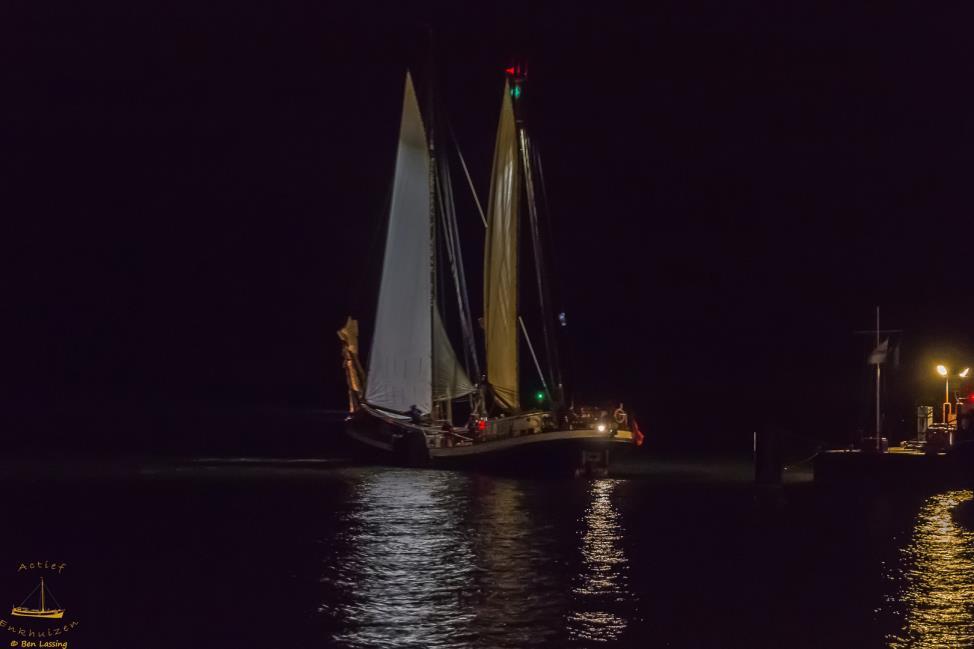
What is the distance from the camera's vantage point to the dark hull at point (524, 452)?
53781 millimetres

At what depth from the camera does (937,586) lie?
24.7 metres

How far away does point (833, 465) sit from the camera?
45.8 m

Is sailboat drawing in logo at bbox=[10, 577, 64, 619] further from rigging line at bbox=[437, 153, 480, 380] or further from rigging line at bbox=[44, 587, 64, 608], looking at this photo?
rigging line at bbox=[437, 153, 480, 380]

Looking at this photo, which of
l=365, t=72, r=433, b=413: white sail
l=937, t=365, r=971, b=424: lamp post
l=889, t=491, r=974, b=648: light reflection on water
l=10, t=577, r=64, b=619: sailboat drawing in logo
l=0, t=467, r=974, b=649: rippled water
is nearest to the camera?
l=889, t=491, r=974, b=648: light reflection on water

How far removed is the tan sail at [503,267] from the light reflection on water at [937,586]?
23.8 meters

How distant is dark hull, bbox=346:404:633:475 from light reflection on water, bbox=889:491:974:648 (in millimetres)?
18762

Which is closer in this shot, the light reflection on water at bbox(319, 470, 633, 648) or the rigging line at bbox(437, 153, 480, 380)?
the light reflection on water at bbox(319, 470, 633, 648)

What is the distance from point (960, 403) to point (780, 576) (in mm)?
26270

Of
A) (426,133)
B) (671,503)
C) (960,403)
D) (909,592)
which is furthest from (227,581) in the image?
(426,133)

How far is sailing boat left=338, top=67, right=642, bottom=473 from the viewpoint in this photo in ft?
180

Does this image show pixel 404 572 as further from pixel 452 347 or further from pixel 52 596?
pixel 452 347
